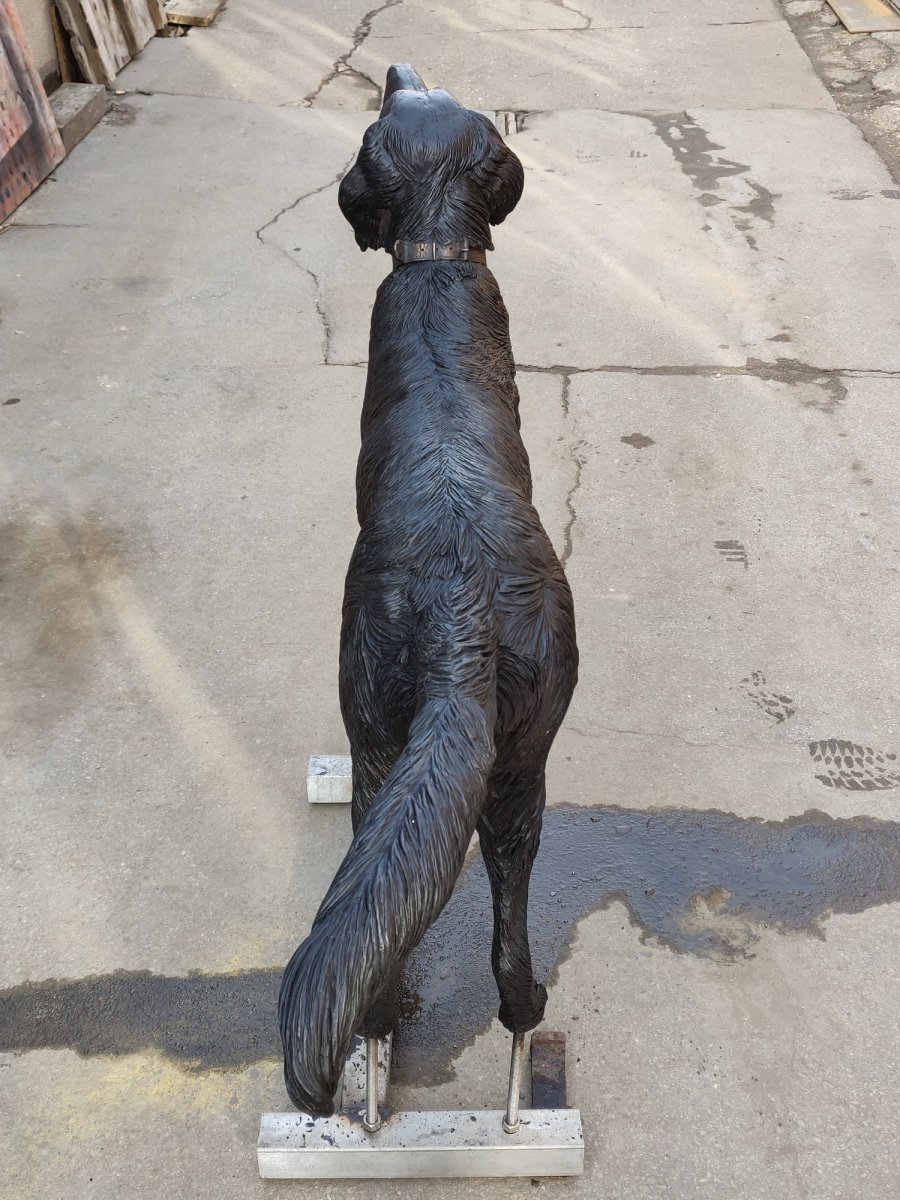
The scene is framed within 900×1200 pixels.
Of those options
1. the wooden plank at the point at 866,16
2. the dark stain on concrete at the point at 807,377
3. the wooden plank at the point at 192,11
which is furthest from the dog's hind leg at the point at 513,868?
the wooden plank at the point at 866,16

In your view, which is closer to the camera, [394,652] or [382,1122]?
[394,652]

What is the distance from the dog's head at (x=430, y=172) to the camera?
7.19 feet

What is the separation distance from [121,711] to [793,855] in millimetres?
2040

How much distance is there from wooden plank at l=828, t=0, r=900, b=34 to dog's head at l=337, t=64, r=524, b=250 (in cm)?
781

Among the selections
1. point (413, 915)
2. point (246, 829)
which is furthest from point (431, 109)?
point (246, 829)

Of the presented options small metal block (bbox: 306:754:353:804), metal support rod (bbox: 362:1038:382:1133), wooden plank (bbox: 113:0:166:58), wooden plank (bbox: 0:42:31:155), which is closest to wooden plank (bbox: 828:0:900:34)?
wooden plank (bbox: 113:0:166:58)

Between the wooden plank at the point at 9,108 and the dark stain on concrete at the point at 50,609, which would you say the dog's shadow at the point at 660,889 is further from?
the wooden plank at the point at 9,108

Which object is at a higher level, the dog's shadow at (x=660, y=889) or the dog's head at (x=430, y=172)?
the dog's head at (x=430, y=172)

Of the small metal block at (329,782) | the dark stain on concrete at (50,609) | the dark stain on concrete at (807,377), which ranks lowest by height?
the dark stain on concrete at (807,377)

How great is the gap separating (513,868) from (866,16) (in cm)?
912

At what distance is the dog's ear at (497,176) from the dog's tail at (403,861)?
1039 millimetres

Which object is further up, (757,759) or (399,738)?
(399,738)

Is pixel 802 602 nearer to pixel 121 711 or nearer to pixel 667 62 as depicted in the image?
pixel 121 711

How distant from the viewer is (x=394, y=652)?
1706mm
